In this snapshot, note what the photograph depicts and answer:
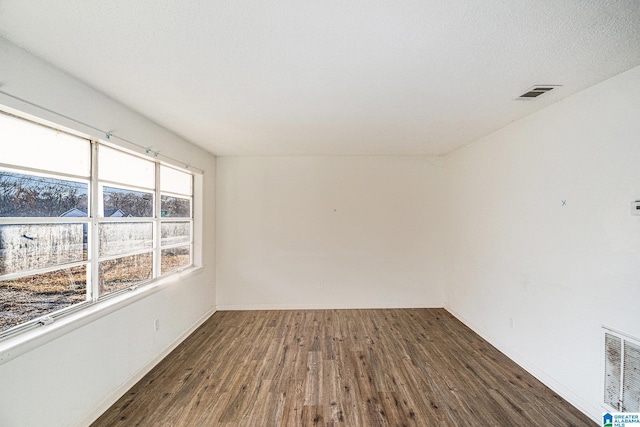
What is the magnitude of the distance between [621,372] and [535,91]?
7.02 ft

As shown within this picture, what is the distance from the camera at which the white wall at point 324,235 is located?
14.5ft

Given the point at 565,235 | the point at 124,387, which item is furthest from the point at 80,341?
the point at 565,235

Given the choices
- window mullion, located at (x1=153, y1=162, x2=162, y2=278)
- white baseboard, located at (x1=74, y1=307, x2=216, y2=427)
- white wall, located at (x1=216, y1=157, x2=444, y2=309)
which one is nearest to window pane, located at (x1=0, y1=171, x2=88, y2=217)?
window mullion, located at (x1=153, y1=162, x2=162, y2=278)

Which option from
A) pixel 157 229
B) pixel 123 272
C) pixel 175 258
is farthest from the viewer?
pixel 175 258

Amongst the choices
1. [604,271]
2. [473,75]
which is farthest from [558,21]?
[604,271]

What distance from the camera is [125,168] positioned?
253 centimetres

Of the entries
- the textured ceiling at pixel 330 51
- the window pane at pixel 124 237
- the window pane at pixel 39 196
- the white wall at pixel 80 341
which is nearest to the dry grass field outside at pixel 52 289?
the window pane at pixel 124 237

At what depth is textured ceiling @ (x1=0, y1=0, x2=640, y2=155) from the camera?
1259 mm

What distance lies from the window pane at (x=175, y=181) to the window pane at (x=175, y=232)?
440 millimetres

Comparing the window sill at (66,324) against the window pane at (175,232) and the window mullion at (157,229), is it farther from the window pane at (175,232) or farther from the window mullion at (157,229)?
the window pane at (175,232)

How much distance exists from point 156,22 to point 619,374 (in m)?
3.65

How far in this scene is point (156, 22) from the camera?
133 cm

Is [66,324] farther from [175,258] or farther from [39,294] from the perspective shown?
[175,258]

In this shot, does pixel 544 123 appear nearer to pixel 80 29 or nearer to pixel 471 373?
pixel 471 373
